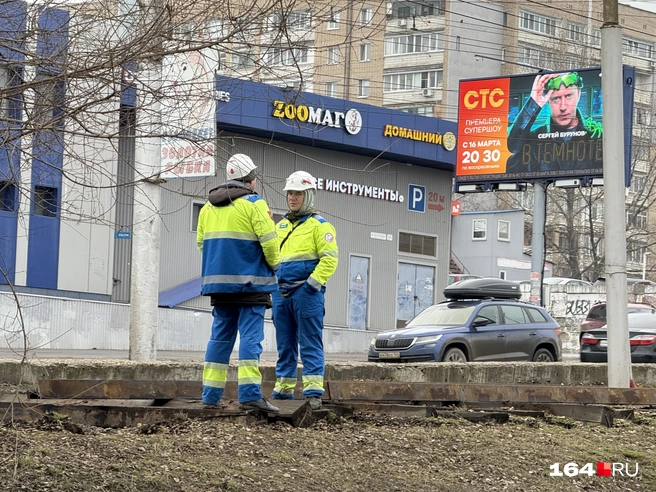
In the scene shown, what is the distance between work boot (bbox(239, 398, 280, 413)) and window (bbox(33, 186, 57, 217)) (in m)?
2.06

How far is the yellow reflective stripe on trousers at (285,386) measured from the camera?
31.8 feet

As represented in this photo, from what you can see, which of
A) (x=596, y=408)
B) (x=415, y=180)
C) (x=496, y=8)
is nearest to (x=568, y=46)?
(x=496, y=8)

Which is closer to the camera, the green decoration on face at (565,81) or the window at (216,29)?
the window at (216,29)

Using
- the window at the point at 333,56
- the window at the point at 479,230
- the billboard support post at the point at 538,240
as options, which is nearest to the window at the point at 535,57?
the window at the point at 479,230

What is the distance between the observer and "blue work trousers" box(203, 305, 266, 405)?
8.54 metres

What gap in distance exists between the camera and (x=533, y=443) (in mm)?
8492

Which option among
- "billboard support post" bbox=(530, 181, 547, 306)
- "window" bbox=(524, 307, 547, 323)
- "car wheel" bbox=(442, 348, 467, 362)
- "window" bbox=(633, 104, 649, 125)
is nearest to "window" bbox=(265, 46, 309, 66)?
"car wheel" bbox=(442, 348, 467, 362)

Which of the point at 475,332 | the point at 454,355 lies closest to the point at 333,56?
the point at 454,355

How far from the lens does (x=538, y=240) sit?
38.1 m

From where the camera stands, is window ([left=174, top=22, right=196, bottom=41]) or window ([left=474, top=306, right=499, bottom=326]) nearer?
window ([left=174, top=22, right=196, bottom=41])

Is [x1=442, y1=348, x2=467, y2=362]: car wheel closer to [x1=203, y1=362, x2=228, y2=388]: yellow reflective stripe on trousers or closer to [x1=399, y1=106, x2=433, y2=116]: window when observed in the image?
[x1=203, y1=362, x2=228, y2=388]: yellow reflective stripe on trousers

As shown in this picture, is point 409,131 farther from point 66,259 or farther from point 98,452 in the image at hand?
point 98,452

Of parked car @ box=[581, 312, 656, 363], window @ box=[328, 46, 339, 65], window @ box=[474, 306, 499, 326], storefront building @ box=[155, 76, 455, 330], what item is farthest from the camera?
storefront building @ box=[155, 76, 455, 330]

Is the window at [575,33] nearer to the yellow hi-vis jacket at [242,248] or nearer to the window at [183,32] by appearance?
the yellow hi-vis jacket at [242,248]
